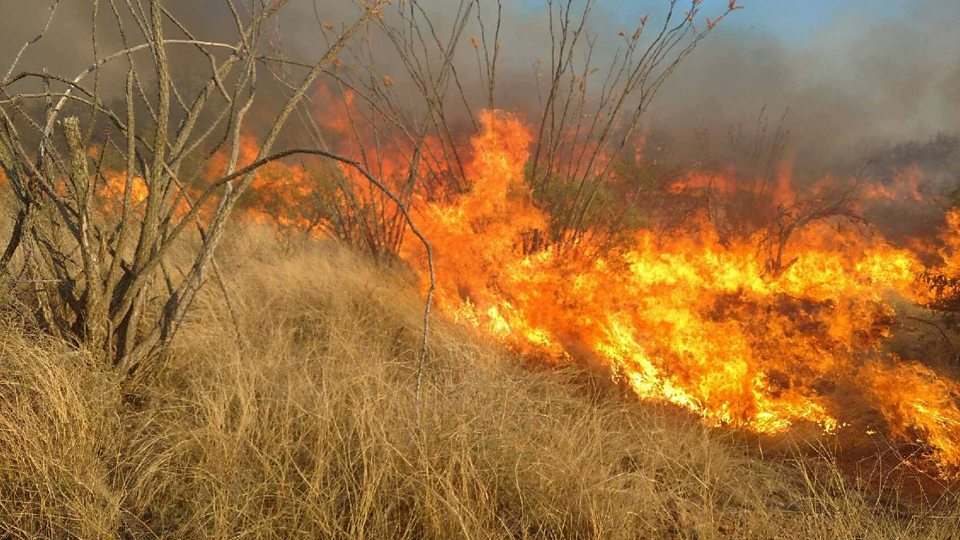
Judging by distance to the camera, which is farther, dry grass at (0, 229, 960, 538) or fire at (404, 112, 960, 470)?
fire at (404, 112, 960, 470)

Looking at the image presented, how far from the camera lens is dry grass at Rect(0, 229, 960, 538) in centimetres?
169

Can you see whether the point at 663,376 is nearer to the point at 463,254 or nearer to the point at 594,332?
the point at 594,332

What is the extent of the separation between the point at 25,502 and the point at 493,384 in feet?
5.73

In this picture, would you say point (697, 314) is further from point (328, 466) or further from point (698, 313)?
point (328, 466)

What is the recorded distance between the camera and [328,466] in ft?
6.16

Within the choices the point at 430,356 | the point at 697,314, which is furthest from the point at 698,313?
the point at 430,356

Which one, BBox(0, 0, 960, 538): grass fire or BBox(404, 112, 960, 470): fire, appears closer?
BBox(0, 0, 960, 538): grass fire

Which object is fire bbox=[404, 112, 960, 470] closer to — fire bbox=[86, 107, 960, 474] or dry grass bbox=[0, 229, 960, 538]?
fire bbox=[86, 107, 960, 474]

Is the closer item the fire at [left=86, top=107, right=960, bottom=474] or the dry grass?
the dry grass

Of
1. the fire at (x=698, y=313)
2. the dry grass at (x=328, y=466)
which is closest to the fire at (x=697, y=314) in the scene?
the fire at (x=698, y=313)

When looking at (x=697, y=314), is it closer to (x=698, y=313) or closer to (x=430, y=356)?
(x=698, y=313)

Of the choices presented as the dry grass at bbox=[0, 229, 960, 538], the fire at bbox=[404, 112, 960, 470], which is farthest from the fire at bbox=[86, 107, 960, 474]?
the dry grass at bbox=[0, 229, 960, 538]

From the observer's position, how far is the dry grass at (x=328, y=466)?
1690mm

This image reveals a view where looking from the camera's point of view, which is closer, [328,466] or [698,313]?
[328,466]
